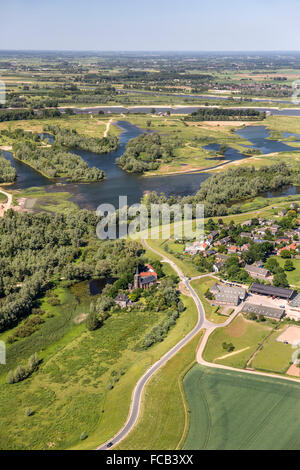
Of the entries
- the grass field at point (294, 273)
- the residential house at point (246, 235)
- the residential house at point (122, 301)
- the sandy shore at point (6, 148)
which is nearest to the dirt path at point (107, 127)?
the sandy shore at point (6, 148)

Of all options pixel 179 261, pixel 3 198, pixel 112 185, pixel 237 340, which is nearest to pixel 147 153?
pixel 112 185

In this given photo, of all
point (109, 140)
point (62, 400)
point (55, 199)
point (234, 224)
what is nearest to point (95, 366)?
point (62, 400)

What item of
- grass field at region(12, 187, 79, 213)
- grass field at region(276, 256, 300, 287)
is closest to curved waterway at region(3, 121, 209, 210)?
grass field at region(12, 187, 79, 213)

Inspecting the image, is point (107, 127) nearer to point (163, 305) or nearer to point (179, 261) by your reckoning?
point (179, 261)

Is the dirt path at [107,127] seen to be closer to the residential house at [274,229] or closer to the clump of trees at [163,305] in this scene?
the residential house at [274,229]

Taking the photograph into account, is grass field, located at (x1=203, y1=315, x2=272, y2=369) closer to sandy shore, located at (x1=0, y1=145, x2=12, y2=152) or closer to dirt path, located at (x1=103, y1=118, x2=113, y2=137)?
sandy shore, located at (x1=0, y1=145, x2=12, y2=152)
